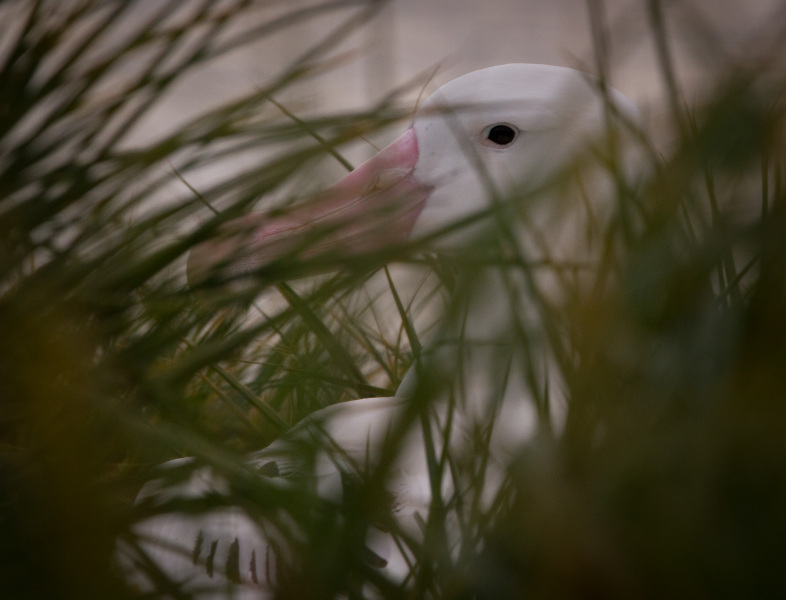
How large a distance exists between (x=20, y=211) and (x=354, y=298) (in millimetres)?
1279

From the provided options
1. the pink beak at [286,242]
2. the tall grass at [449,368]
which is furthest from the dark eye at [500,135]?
the tall grass at [449,368]

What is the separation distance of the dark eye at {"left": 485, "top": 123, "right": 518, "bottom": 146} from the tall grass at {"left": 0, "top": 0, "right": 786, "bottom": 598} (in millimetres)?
1039

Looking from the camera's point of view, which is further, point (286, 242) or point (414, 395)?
point (286, 242)

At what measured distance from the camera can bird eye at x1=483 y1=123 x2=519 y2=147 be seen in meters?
1.79

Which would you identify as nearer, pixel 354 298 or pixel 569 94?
pixel 569 94

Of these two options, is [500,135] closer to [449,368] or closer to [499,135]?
[499,135]

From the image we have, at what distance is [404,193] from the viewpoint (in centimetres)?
175

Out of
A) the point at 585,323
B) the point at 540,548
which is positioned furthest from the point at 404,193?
the point at 540,548

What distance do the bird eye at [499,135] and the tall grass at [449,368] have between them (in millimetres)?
1036

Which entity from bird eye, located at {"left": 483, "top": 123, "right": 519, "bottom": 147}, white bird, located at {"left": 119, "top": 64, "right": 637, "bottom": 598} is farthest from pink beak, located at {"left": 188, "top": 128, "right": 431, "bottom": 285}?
bird eye, located at {"left": 483, "top": 123, "right": 519, "bottom": 147}

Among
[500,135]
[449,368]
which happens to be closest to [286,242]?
[449,368]

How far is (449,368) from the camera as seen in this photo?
479 millimetres

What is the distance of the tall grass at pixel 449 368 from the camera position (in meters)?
0.42

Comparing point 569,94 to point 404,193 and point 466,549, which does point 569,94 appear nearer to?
point 404,193
